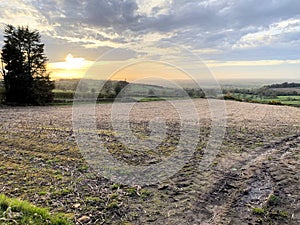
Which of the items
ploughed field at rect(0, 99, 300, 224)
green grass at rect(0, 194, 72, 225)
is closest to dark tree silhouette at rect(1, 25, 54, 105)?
ploughed field at rect(0, 99, 300, 224)

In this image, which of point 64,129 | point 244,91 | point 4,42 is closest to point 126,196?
point 64,129

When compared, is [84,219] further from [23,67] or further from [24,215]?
[23,67]

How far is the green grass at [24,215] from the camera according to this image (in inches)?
139

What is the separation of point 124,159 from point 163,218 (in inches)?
124

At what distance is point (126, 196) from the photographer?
4.79 meters

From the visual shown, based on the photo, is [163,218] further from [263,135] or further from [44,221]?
[263,135]

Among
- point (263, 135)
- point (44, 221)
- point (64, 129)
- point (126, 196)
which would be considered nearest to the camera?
point (44, 221)

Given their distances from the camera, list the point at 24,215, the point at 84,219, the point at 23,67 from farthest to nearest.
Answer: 1. the point at 23,67
2. the point at 84,219
3. the point at 24,215

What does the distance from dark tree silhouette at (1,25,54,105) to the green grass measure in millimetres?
26562

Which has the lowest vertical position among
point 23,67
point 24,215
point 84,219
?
point 84,219

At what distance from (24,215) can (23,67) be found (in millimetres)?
27355

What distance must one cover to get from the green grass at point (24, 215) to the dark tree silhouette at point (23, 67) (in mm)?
26562

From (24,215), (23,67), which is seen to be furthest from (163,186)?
(23,67)

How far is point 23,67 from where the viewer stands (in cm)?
2769
